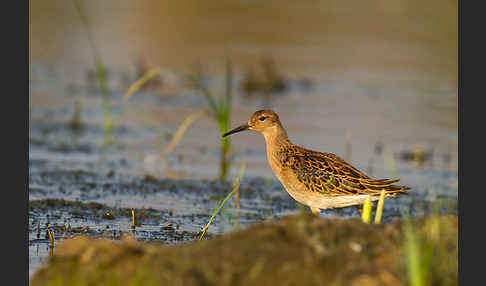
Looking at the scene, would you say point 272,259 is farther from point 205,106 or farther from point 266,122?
point 205,106

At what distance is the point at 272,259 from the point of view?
14.7ft

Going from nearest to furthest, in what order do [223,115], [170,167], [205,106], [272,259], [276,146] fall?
[272,259], [276,146], [223,115], [170,167], [205,106]

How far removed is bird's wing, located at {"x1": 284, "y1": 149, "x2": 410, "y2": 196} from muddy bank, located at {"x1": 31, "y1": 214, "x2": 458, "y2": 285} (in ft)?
7.36

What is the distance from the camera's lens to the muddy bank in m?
4.41

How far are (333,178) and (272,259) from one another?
115 inches

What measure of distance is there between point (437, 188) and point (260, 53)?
26.3 ft

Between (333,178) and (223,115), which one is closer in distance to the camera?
(333,178)

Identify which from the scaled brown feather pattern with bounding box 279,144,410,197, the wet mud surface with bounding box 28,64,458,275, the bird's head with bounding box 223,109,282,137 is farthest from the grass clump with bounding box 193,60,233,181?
the scaled brown feather pattern with bounding box 279,144,410,197

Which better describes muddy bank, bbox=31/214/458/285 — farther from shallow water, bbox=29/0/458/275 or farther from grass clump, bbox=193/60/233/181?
grass clump, bbox=193/60/233/181

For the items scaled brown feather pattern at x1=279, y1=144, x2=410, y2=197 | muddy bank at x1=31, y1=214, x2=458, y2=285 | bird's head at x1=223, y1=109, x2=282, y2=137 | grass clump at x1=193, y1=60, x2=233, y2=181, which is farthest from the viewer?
grass clump at x1=193, y1=60, x2=233, y2=181

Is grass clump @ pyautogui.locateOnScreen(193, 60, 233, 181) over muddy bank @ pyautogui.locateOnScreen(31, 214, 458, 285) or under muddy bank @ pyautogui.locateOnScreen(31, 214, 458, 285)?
over

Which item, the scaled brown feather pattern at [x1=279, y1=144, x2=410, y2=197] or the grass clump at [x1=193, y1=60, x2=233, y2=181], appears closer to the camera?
the scaled brown feather pattern at [x1=279, y1=144, x2=410, y2=197]

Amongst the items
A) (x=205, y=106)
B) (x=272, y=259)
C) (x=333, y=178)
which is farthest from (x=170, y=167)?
(x=272, y=259)

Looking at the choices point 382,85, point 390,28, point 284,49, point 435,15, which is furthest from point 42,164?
point 435,15
